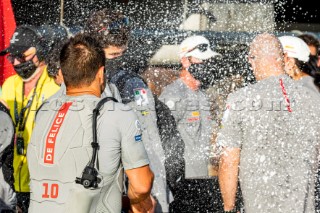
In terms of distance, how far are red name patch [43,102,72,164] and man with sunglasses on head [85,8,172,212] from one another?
1479mm

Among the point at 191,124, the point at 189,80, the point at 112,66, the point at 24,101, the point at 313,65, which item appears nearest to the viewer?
the point at 112,66

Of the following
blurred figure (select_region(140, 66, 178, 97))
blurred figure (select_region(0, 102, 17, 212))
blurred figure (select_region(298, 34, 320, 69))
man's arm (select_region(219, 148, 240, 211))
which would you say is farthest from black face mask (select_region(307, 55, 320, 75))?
blurred figure (select_region(0, 102, 17, 212))

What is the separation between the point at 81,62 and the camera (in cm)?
326

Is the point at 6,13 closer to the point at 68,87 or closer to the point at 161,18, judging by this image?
the point at 161,18

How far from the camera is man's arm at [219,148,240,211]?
4.16 m

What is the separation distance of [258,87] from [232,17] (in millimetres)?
3401

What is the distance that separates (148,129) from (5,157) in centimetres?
105

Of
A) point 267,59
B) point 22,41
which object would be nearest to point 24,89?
point 22,41

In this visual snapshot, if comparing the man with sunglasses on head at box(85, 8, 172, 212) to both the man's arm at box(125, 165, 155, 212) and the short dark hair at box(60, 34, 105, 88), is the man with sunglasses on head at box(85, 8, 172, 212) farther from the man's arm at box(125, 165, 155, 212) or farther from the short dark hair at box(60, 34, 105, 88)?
the man's arm at box(125, 165, 155, 212)

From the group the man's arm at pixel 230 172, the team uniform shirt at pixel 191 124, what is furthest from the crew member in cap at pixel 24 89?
the man's arm at pixel 230 172

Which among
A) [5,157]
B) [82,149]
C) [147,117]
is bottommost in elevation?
[5,157]

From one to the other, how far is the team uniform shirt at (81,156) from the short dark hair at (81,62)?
9 centimetres

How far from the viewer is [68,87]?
3.29 meters

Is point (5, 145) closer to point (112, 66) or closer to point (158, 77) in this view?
point (112, 66)
